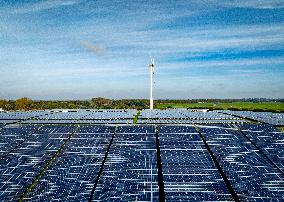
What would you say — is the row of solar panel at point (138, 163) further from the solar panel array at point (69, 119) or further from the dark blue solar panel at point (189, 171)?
the solar panel array at point (69, 119)

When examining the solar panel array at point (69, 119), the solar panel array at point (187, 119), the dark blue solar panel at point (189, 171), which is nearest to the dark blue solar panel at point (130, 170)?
the dark blue solar panel at point (189, 171)

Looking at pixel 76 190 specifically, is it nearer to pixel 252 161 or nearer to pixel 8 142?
pixel 8 142

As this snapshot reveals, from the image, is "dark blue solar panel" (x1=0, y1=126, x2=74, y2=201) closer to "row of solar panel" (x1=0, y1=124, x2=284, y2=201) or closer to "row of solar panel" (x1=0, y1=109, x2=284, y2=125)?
"row of solar panel" (x1=0, y1=124, x2=284, y2=201)

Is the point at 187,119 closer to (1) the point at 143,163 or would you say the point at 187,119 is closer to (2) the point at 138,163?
(1) the point at 143,163

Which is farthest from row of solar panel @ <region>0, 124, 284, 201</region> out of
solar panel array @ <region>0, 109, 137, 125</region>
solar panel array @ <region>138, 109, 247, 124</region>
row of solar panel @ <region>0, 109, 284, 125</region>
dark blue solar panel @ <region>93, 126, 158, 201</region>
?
row of solar panel @ <region>0, 109, 284, 125</region>

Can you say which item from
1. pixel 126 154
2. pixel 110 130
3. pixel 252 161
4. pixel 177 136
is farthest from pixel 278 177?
pixel 110 130

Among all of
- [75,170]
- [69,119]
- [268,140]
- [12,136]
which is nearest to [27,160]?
[75,170]
